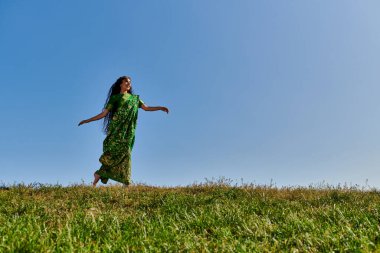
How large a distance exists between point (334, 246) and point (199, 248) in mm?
1351

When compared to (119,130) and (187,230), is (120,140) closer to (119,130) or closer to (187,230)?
(119,130)

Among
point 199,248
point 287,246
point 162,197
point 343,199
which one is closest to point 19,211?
point 162,197

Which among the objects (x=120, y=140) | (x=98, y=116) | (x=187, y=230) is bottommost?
(x=187, y=230)

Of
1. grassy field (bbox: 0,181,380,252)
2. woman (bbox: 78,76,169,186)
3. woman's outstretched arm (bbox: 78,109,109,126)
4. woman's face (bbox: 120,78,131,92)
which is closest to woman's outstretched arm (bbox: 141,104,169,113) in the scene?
woman (bbox: 78,76,169,186)

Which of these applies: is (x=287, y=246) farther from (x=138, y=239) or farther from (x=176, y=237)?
(x=138, y=239)

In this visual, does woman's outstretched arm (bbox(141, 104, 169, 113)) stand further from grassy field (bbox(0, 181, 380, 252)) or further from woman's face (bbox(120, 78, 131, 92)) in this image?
grassy field (bbox(0, 181, 380, 252))

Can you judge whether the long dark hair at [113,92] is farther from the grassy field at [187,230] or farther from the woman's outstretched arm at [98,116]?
the grassy field at [187,230]

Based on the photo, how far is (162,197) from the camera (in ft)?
30.2

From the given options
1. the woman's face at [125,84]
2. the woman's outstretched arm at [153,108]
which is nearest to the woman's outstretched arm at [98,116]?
the woman's face at [125,84]

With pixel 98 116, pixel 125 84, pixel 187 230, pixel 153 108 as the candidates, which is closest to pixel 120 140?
pixel 98 116

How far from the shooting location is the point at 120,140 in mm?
12602

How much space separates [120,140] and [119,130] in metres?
0.29

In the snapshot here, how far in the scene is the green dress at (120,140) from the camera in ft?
40.6

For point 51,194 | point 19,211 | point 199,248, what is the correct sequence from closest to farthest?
point 199,248 < point 19,211 < point 51,194
